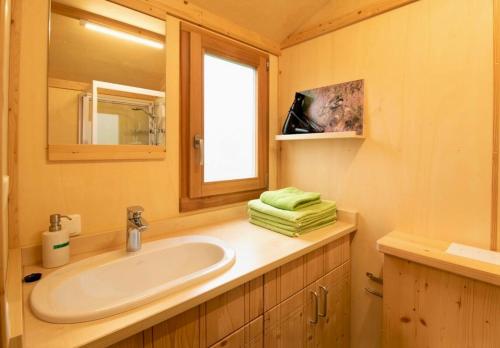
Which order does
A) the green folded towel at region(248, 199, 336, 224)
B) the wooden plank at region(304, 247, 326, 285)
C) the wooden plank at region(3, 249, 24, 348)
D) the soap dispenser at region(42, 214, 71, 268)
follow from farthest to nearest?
the green folded towel at region(248, 199, 336, 224), the wooden plank at region(304, 247, 326, 285), the soap dispenser at region(42, 214, 71, 268), the wooden plank at region(3, 249, 24, 348)

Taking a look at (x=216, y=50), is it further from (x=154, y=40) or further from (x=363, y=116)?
(x=363, y=116)

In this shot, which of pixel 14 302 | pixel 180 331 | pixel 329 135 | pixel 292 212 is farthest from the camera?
pixel 329 135

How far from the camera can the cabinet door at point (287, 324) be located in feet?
3.13

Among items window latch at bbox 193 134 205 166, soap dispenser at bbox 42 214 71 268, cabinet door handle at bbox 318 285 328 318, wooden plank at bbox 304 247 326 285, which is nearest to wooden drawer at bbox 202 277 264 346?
wooden plank at bbox 304 247 326 285

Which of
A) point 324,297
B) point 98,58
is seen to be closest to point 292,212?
point 324,297

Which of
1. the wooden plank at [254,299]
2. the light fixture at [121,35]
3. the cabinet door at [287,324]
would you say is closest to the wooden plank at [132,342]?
the wooden plank at [254,299]

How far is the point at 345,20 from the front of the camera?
1416 millimetres

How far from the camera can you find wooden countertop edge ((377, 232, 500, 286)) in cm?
88

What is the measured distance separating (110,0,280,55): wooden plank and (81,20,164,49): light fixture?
12cm

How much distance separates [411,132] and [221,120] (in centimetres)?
96

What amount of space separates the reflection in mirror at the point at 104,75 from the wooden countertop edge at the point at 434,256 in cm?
113

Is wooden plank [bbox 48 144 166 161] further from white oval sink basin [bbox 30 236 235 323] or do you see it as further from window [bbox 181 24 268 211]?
white oval sink basin [bbox 30 236 235 323]

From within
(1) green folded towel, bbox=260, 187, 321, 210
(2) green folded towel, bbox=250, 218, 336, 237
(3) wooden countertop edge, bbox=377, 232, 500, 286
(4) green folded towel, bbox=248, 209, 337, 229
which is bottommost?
(3) wooden countertop edge, bbox=377, 232, 500, 286

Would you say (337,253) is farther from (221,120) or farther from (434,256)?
(221,120)
